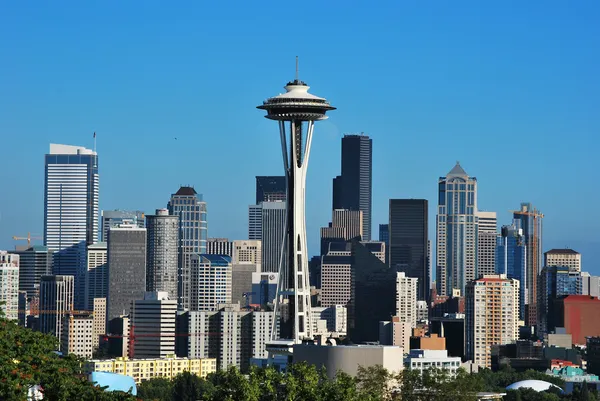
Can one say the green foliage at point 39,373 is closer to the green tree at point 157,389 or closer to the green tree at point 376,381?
the green tree at point 376,381

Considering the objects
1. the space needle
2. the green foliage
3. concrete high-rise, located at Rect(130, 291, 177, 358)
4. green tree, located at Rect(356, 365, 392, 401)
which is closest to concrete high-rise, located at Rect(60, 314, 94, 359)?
concrete high-rise, located at Rect(130, 291, 177, 358)

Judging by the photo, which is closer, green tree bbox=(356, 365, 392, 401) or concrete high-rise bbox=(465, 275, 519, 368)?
green tree bbox=(356, 365, 392, 401)

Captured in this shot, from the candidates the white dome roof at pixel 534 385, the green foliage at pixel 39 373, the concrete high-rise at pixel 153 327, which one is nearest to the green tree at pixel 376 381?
the green foliage at pixel 39 373

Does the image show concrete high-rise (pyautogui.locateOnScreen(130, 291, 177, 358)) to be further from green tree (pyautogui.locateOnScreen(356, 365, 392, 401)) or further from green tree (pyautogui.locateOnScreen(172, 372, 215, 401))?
green tree (pyautogui.locateOnScreen(356, 365, 392, 401))

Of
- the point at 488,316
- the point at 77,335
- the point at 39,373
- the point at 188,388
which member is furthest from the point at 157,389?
the point at 39,373

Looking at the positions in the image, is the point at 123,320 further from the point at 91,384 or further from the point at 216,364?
the point at 91,384

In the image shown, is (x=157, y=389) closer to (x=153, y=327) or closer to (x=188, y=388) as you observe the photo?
(x=188, y=388)

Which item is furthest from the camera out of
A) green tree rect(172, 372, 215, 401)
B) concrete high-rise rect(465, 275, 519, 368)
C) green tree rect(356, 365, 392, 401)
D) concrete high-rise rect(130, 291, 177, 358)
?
concrete high-rise rect(465, 275, 519, 368)
